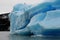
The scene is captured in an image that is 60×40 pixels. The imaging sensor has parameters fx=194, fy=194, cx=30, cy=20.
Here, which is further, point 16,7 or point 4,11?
point 4,11

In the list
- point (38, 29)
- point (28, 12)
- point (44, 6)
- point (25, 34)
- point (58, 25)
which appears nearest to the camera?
point (58, 25)

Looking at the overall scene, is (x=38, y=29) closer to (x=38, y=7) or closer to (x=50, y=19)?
(x=50, y=19)

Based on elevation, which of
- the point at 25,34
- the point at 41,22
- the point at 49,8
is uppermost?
the point at 49,8

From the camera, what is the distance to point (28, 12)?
241 cm

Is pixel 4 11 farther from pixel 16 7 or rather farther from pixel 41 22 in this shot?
pixel 41 22

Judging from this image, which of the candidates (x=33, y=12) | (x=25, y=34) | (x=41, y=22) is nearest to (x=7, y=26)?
(x=25, y=34)

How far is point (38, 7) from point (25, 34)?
0.60 m

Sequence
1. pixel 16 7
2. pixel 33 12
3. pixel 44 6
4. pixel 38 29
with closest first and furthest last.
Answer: pixel 38 29 < pixel 44 6 < pixel 33 12 < pixel 16 7

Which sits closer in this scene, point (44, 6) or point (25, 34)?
point (44, 6)

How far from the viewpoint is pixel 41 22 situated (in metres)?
1.83

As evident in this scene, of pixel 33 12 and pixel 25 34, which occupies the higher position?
pixel 33 12

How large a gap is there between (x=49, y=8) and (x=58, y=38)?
435 millimetres

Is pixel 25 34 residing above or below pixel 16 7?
below

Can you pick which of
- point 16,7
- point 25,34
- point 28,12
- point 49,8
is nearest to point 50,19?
point 49,8
